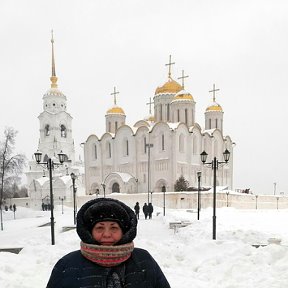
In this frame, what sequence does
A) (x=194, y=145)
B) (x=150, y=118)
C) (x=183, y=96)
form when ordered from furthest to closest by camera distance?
1. (x=150, y=118)
2. (x=183, y=96)
3. (x=194, y=145)

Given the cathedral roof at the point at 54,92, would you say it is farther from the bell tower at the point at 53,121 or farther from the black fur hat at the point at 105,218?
the black fur hat at the point at 105,218

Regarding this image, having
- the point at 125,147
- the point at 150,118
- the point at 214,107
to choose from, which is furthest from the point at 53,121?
the point at 214,107

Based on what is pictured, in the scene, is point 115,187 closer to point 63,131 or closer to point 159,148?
point 159,148

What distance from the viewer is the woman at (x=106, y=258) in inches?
74.8

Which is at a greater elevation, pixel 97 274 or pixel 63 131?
pixel 63 131

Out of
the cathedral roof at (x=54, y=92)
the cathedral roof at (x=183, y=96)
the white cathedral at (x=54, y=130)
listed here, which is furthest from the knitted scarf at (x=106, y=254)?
the cathedral roof at (x=54, y=92)

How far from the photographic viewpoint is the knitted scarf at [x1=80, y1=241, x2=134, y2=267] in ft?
6.25

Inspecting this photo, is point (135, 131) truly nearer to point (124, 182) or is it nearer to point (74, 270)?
point (124, 182)

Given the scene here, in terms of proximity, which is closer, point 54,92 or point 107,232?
point 107,232

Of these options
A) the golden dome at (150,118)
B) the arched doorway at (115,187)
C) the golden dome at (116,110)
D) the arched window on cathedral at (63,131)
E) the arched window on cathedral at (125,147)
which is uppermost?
the golden dome at (116,110)

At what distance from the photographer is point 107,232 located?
6.48ft

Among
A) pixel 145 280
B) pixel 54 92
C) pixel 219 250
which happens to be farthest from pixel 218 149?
pixel 145 280

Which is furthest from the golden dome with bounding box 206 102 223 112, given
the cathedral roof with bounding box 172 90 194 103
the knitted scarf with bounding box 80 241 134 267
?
the knitted scarf with bounding box 80 241 134 267

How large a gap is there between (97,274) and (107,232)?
24cm
